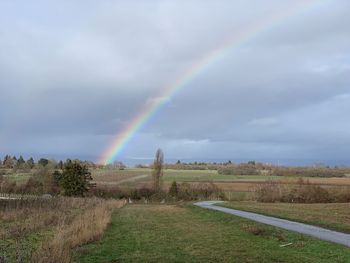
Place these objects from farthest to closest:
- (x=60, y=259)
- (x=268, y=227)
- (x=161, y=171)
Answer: (x=161, y=171) < (x=268, y=227) < (x=60, y=259)

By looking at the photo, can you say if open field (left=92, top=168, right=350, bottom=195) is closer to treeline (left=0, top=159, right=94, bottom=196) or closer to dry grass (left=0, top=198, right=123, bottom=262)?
treeline (left=0, top=159, right=94, bottom=196)

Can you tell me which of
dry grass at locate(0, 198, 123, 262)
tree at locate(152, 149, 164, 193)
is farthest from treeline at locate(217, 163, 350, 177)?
dry grass at locate(0, 198, 123, 262)

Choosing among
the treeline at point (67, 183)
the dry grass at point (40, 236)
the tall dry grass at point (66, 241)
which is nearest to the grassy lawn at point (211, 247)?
the tall dry grass at point (66, 241)

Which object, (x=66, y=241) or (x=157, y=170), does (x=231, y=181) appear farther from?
(x=66, y=241)

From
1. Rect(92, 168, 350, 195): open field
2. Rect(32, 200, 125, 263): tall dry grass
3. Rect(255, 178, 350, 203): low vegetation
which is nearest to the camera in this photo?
Rect(32, 200, 125, 263): tall dry grass

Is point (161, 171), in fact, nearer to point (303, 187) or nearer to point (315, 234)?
point (303, 187)

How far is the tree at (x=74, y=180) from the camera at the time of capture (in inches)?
3423

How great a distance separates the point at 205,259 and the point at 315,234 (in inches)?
338

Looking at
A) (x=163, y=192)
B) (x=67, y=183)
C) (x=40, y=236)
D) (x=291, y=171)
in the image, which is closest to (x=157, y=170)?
(x=163, y=192)

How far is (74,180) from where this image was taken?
87.3m

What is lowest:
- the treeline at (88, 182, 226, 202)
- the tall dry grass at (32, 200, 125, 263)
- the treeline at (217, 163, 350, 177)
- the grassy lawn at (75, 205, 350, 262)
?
the grassy lawn at (75, 205, 350, 262)

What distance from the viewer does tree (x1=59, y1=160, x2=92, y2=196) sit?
8694 cm

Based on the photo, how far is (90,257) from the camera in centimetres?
1675

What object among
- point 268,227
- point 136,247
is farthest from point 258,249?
point 268,227
